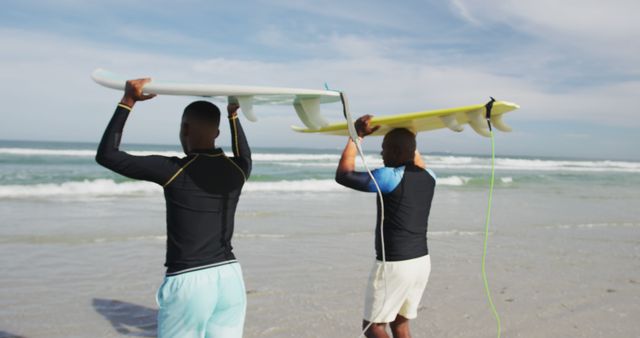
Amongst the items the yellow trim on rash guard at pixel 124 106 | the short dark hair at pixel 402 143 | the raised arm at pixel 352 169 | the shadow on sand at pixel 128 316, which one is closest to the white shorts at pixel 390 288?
the raised arm at pixel 352 169

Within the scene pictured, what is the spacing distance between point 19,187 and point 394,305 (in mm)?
14605

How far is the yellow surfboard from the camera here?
3.20 metres

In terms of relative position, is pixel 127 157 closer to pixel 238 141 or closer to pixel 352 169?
pixel 238 141

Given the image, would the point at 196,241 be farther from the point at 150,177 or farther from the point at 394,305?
the point at 394,305

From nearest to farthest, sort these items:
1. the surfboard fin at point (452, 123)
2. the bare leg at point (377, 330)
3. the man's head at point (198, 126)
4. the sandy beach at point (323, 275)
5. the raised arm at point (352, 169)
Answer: the man's head at point (198, 126) → the raised arm at point (352, 169) → the bare leg at point (377, 330) → the surfboard fin at point (452, 123) → the sandy beach at point (323, 275)

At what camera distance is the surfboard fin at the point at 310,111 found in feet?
9.75

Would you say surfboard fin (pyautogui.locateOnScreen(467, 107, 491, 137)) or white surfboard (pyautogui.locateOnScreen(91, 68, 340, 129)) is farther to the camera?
surfboard fin (pyautogui.locateOnScreen(467, 107, 491, 137))

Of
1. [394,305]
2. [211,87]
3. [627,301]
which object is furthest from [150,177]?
[627,301]

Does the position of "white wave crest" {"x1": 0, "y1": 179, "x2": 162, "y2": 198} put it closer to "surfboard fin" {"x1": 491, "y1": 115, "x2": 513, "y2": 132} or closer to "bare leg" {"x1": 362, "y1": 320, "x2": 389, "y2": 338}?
"bare leg" {"x1": 362, "y1": 320, "x2": 389, "y2": 338}

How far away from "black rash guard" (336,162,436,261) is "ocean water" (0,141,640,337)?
1494mm

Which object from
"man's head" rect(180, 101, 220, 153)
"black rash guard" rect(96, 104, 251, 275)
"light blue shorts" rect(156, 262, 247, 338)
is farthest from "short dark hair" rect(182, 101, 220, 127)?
"light blue shorts" rect(156, 262, 247, 338)

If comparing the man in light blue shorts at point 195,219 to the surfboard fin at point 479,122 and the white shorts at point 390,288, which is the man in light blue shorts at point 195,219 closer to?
the white shorts at point 390,288

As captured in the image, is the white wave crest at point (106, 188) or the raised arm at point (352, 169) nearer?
the raised arm at point (352, 169)

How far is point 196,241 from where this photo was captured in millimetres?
2477
